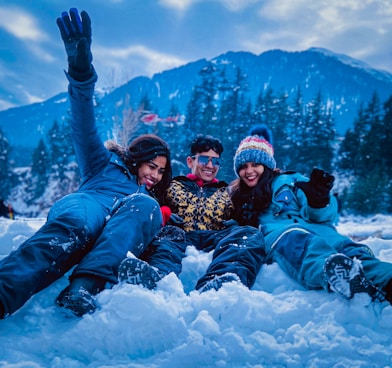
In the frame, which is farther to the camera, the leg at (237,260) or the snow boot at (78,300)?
the leg at (237,260)

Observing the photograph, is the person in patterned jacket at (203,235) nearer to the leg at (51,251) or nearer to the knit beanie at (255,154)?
the knit beanie at (255,154)

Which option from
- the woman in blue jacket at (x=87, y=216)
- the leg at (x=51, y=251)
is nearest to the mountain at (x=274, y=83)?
the woman in blue jacket at (x=87, y=216)

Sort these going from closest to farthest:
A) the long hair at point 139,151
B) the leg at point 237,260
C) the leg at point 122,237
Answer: the leg at point 122,237 → the leg at point 237,260 → the long hair at point 139,151

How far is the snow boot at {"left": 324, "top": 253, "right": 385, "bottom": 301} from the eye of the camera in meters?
1.62

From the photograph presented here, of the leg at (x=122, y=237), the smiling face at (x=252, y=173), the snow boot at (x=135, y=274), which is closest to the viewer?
the snow boot at (x=135, y=274)

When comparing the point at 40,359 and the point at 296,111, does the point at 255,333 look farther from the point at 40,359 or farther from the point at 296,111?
the point at 296,111

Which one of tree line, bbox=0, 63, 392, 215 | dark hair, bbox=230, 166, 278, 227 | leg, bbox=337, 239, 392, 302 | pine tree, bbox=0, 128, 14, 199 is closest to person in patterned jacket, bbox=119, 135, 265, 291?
dark hair, bbox=230, 166, 278, 227

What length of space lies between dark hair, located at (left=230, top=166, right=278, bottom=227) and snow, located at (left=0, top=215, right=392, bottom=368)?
4.74ft

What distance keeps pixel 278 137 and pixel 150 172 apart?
1043 inches

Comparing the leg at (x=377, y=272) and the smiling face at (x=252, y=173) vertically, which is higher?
the smiling face at (x=252, y=173)

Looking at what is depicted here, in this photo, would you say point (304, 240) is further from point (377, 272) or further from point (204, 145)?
point (204, 145)

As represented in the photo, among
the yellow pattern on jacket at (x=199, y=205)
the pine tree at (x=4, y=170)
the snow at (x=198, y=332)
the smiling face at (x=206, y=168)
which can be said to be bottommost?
the snow at (x=198, y=332)

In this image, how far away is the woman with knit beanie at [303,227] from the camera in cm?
165

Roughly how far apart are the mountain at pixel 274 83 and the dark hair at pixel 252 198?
99.8 metres
